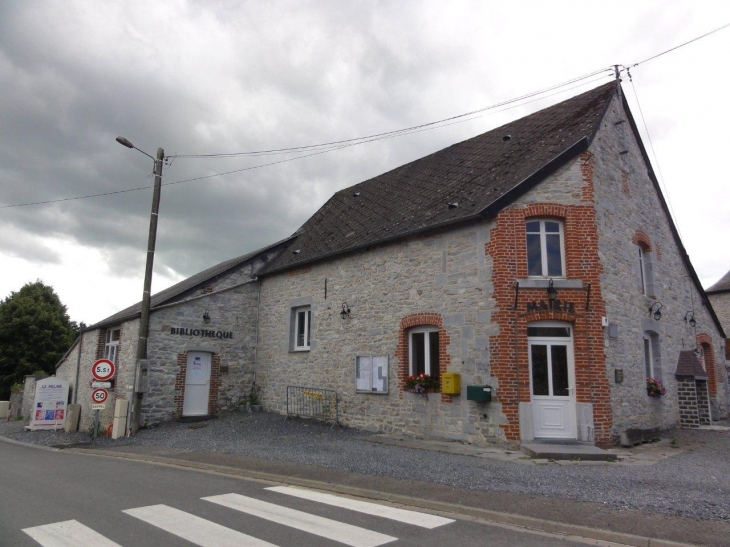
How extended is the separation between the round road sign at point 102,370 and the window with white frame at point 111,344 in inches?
166

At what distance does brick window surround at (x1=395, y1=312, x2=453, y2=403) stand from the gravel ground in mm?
1667

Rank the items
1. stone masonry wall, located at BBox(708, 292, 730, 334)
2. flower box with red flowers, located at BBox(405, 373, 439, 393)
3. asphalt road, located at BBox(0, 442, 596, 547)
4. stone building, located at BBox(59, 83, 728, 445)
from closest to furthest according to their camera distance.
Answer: asphalt road, located at BBox(0, 442, 596, 547) < stone building, located at BBox(59, 83, 728, 445) < flower box with red flowers, located at BBox(405, 373, 439, 393) < stone masonry wall, located at BBox(708, 292, 730, 334)

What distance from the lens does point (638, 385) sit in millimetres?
11734

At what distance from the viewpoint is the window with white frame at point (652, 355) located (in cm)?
1290

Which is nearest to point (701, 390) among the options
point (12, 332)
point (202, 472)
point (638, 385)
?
point (638, 385)

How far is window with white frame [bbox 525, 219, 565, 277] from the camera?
11070mm

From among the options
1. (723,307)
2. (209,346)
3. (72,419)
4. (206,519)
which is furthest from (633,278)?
(723,307)

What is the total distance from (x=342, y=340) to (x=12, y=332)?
26.8 meters

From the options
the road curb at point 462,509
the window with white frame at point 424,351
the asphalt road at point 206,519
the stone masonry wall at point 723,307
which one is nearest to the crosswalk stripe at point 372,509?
the asphalt road at point 206,519

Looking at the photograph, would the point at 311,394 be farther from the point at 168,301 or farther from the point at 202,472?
the point at 202,472

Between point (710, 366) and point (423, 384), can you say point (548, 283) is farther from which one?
point (710, 366)

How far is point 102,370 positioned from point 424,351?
26.4 ft

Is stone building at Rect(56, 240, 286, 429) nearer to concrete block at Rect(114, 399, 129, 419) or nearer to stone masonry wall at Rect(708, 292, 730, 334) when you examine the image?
concrete block at Rect(114, 399, 129, 419)

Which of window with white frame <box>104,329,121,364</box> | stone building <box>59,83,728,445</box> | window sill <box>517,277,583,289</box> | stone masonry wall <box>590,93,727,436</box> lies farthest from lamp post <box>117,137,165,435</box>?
stone masonry wall <box>590,93,727,436</box>
